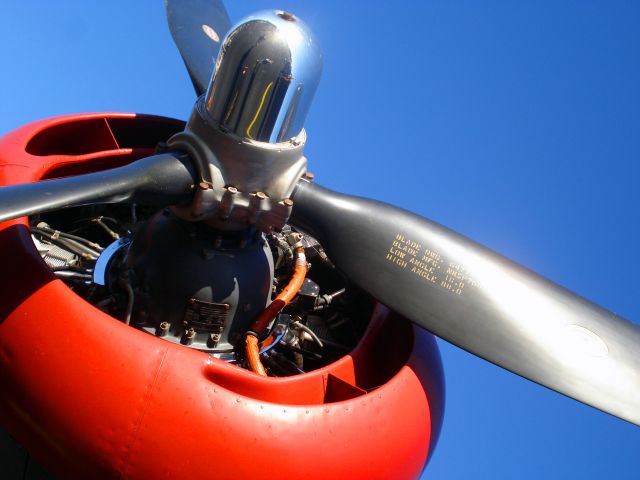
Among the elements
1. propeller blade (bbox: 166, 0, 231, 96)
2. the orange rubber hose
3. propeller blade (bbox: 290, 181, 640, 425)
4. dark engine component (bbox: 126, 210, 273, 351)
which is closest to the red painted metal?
the orange rubber hose

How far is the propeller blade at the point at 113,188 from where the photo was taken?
2.21 metres

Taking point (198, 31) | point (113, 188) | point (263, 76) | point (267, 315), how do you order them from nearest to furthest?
point (113, 188), point (263, 76), point (267, 315), point (198, 31)

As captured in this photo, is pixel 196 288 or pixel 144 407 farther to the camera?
pixel 196 288

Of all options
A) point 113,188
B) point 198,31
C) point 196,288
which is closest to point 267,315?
point 196,288

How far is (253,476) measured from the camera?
240 centimetres

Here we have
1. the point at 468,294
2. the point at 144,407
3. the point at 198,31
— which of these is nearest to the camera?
the point at 144,407

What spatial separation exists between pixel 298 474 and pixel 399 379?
695 mm

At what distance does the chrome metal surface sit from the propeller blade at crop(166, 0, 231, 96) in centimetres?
116

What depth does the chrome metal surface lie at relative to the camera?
104 inches

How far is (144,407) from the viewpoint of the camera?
7.72 ft

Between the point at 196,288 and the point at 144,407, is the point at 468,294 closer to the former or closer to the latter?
the point at 196,288

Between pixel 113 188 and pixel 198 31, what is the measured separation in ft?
6.95

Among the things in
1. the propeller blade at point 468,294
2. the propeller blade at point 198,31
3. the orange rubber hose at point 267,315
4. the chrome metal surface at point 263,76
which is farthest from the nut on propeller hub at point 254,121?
the propeller blade at point 198,31

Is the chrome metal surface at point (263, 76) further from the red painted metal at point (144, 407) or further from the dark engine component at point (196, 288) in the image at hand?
the red painted metal at point (144, 407)
